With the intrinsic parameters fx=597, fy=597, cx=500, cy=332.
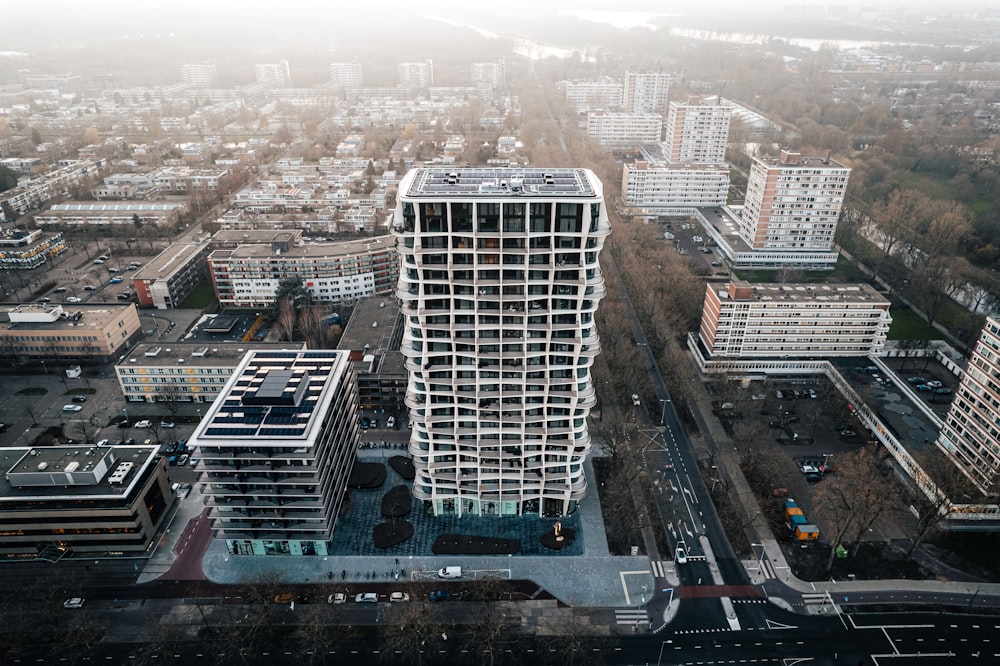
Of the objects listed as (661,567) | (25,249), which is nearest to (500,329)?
(661,567)

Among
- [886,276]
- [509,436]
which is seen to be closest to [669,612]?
[509,436]

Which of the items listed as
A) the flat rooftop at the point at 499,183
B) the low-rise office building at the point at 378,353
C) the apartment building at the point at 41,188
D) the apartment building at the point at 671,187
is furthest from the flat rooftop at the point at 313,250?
the apartment building at the point at 41,188

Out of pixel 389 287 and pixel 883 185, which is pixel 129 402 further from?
pixel 883 185

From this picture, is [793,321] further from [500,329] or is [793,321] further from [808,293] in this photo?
[500,329]

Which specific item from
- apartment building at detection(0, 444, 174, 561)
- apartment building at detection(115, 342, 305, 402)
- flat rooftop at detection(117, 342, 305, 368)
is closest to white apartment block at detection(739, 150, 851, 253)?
flat rooftop at detection(117, 342, 305, 368)

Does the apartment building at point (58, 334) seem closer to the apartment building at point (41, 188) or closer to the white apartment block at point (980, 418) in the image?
the apartment building at point (41, 188)

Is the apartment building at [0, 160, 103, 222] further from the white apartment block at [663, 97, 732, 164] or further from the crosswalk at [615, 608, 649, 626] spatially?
the white apartment block at [663, 97, 732, 164]
